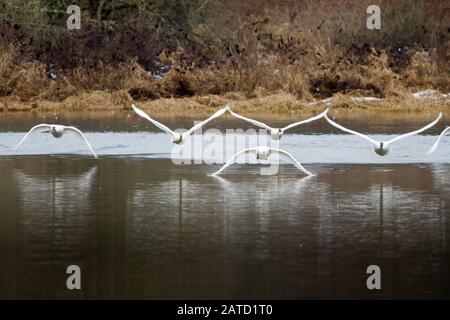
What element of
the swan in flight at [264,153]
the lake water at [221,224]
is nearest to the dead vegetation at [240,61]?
the lake water at [221,224]

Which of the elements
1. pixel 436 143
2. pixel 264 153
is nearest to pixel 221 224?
pixel 264 153

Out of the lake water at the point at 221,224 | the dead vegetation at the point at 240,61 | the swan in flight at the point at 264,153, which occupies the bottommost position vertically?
the lake water at the point at 221,224

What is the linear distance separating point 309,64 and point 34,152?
1531 centimetres

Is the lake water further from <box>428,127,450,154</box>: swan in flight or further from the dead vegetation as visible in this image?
the dead vegetation

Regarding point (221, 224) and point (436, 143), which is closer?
point (221, 224)

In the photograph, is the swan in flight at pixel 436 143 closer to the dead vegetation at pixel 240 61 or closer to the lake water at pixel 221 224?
the lake water at pixel 221 224

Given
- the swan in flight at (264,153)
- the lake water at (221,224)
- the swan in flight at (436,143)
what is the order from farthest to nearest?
the swan in flight at (436,143) → the swan in flight at (264,153) → the lake water at (221,224)

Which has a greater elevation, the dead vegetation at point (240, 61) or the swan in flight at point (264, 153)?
the dead vegetation at point (240, 61)

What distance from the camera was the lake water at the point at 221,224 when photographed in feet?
42.2

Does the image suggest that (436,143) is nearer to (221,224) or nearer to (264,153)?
(264,153)

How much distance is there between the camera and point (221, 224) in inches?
640

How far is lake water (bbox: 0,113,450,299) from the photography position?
12.9m
